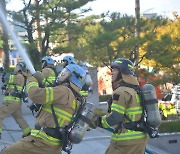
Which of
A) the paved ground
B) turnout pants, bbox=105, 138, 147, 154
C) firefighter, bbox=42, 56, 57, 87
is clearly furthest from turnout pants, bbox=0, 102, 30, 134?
turnout pants, bbox=105, 138, 147, 154

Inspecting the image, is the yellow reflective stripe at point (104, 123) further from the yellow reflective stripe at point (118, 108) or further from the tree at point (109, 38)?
the tree at point (109, 38)

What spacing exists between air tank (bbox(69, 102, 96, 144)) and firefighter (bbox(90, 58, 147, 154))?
0.43 ft

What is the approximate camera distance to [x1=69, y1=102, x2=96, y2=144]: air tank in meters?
4.23

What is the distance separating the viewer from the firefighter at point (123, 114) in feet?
14.0

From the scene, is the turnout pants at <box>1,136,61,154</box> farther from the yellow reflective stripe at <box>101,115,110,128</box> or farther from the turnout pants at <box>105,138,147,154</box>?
the turnout pants at <box>105,138,147,154</box>

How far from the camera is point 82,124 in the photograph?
4332 mm

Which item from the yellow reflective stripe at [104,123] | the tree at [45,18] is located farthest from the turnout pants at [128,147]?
the tree at [45,18]

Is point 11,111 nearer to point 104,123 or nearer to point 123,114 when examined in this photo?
point 104,123

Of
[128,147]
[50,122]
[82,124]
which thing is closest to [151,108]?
[128,147]

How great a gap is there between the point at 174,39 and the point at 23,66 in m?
8.16

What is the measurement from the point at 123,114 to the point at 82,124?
0.49 meters

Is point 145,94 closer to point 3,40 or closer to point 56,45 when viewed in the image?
point 3,40

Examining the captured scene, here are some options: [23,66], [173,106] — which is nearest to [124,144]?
[23,66]

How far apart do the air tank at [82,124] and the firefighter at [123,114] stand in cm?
13
